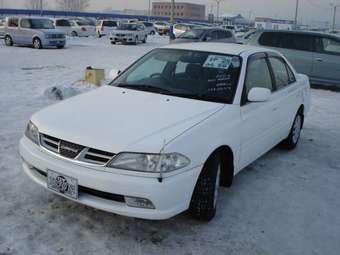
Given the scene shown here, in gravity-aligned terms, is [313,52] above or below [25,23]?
below

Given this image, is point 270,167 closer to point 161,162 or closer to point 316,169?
point 316,169

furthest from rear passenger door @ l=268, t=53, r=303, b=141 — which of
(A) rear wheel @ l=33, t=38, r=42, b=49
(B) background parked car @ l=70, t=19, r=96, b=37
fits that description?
(B) background parked car @ l=70, t=19, r=96, b=37

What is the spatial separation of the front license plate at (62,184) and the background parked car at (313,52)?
1057 cm

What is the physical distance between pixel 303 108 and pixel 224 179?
9.02ft

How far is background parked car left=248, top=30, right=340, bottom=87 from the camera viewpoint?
12305 millimetres

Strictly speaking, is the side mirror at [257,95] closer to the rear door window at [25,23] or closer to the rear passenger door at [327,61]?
the rear passenger door at [327,61]

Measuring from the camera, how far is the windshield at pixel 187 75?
13.8ft

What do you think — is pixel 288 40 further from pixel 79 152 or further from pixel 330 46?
pixel 79 152

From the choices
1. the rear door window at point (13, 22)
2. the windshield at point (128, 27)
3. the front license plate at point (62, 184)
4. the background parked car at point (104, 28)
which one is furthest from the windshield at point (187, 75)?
the background parked car at point (104, 28)

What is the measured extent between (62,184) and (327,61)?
10768mm

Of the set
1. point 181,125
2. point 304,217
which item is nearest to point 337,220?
point 304,217

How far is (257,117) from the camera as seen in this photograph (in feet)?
14.8

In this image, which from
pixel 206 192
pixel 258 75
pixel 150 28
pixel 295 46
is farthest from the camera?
pixel 150 28

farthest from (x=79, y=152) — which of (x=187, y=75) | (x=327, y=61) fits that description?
(x=327, y=61)
